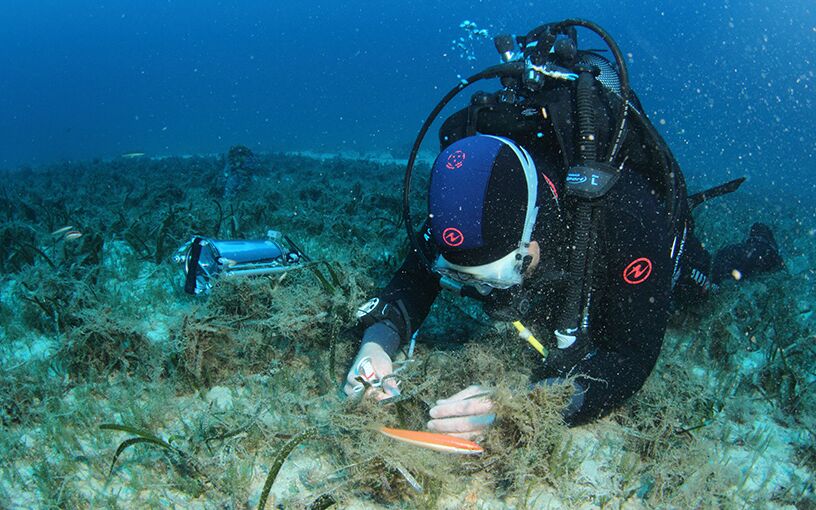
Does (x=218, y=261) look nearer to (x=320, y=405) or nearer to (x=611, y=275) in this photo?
(x=320, y=405)

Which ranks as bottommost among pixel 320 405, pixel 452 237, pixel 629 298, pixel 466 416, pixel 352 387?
pixel 320 405

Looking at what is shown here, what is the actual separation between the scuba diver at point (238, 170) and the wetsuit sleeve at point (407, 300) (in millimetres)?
6062

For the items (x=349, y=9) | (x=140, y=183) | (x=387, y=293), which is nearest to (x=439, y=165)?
(x=387, y=293)

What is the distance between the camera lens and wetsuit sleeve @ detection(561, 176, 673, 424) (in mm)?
2191

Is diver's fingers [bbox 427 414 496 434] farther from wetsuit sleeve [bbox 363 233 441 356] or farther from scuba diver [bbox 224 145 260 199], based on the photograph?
scuba diver [bbox 224 145 260 199]

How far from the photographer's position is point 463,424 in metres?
1.99

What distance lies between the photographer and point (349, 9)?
16562 cm

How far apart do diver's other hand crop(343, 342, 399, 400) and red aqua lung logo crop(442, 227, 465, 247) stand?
805 mm

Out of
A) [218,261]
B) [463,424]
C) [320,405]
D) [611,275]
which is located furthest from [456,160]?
[218,261]

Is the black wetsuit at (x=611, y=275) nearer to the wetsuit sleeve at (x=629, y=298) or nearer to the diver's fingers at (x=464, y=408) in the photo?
the wetsuit sleeve at (x=629, y=298)

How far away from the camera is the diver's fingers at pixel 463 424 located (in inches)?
A: 78.0

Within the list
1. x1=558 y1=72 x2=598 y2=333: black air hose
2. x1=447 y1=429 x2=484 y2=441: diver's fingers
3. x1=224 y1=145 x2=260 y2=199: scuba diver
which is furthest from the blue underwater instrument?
x1=224 y1=145 x2=260 y2=199: scuba diver

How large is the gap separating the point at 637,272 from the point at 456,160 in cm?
109

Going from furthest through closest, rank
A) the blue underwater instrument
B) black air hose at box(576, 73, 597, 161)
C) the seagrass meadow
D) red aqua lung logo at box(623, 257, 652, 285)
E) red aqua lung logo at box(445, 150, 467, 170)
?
the blue underwater instrument < black air hose at box(576, 73, 597, 161) < red aqua lung logo at box(623, 257, 652, 285) < red aqua lung logo at box(445, 150, 467, 170) < the seagrass meadow
